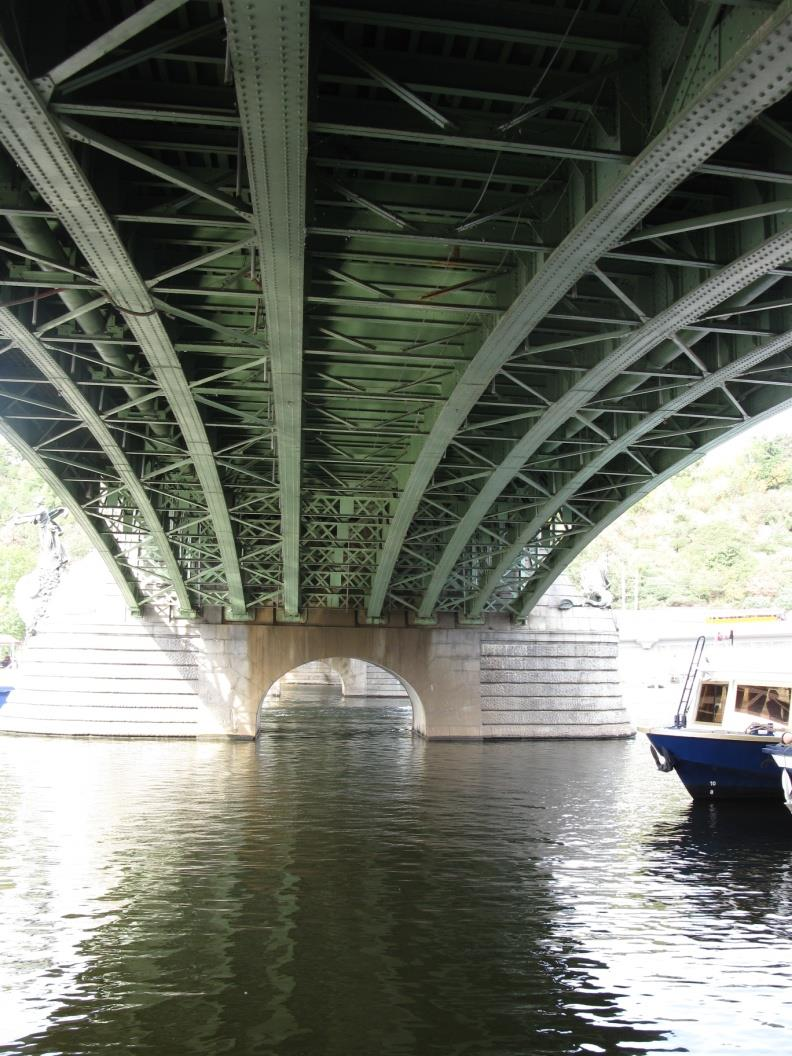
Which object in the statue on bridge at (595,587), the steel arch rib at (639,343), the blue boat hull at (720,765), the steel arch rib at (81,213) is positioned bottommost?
the blue boat hull at (720,765)

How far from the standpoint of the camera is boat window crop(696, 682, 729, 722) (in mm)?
22906

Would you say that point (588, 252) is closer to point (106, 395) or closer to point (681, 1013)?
point (681, 1013)

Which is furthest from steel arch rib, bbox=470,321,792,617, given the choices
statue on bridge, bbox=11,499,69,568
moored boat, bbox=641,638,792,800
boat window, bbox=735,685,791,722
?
statue on bridge, bbox=11,499,69,568

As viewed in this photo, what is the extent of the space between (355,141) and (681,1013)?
943 cm

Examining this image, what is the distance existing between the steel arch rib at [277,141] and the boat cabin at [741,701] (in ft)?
45.0

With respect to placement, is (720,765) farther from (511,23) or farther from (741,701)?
(511,23)

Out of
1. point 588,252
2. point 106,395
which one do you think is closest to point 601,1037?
point 588,252

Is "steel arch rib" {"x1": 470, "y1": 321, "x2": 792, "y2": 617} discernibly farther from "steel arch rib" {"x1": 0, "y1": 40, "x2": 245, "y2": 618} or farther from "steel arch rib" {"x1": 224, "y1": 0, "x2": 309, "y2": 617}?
"steel arch rib" {"x1": 0, "y1": 40, "x2": 245, "y2": 618}

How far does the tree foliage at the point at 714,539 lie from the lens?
308 feet

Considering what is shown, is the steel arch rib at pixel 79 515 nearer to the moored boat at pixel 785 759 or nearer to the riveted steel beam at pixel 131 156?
the riveted steel beam at pixel 131 156

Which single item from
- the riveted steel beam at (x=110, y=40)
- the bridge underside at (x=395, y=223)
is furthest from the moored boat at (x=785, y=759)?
the riveted steel beam at (x=110, y=40)

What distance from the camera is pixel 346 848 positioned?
16344 mm

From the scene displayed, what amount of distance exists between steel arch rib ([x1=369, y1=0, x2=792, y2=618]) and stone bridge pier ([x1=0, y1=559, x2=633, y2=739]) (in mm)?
19732

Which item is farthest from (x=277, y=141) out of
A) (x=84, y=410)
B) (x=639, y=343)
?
(x=84, y=410)
